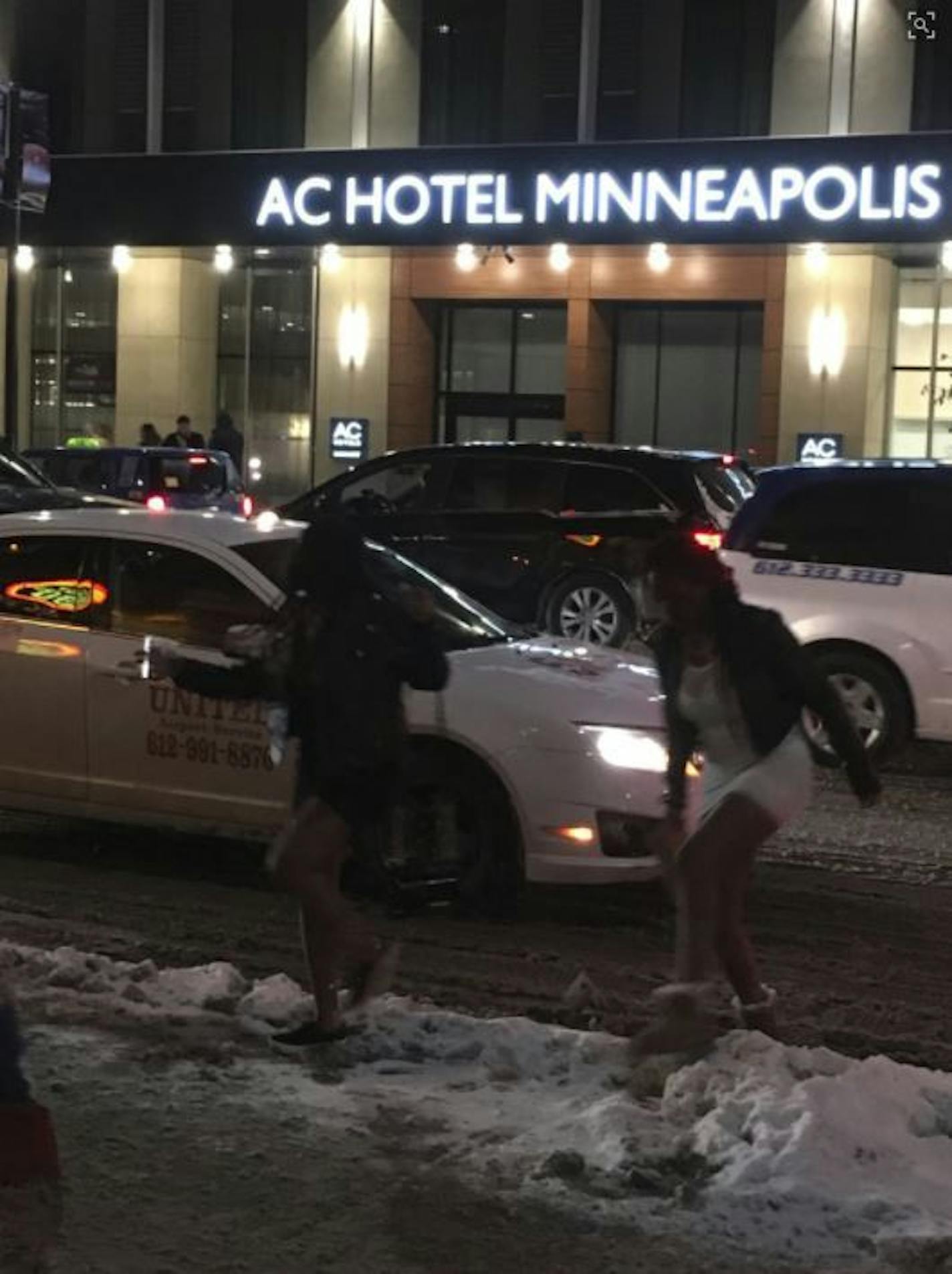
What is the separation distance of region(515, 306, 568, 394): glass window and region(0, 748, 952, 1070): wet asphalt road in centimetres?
1895

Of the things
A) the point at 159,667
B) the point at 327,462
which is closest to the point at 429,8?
the point at 327,462

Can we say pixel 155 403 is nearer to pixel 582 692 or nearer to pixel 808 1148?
pixel 582 692

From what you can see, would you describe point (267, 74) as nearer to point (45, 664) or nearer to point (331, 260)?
point (331, 260)

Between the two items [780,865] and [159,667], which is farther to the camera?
[780,865]

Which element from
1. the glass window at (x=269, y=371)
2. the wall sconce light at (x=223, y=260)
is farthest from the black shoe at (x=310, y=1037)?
the glass window at (x=269, y=371)

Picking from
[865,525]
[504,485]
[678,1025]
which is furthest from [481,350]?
[678,1025]

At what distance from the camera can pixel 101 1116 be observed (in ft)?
17.1

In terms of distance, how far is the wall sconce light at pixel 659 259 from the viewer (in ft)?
83.0

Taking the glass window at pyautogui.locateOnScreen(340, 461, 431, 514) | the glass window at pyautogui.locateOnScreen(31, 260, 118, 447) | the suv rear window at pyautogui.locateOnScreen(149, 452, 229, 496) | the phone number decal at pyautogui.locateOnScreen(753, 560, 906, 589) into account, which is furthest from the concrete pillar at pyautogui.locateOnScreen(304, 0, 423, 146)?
the phone number decal at pyautogui.locateOnScreen(753, 560, 906, 589)

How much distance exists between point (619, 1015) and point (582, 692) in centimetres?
154

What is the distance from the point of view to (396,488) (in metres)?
16.1

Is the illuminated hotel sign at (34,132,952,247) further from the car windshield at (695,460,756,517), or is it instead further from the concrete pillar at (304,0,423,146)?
the car windshield at (695,460,756,517)

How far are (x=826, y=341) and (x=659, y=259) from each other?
2.67m

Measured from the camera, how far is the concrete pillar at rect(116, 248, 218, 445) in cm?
2864
